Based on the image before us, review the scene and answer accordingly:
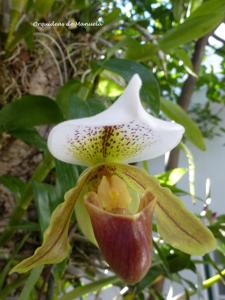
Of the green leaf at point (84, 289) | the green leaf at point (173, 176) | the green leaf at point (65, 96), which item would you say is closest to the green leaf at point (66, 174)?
the green leaf at point (65, 96)

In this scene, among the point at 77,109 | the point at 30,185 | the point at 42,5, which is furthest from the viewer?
the point at 42,5

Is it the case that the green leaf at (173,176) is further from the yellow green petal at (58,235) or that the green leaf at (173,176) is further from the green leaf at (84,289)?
the yellow green petal at (58,235)

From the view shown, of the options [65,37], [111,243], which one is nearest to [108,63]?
[111,243]

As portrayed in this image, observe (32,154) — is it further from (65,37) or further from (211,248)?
(211,248)

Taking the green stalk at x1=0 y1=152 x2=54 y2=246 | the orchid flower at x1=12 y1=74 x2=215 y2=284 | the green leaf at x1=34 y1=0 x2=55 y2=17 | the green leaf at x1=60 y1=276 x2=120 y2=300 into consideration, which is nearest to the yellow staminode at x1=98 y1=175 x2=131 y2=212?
the orchid flower at x1=12 y1=74 x2=215 y2=284

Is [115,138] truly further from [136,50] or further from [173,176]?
[173,176]

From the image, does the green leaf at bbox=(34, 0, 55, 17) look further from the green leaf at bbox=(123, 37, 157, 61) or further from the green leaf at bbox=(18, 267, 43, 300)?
the green leaf at bbox=(18, 267, 43, 300)

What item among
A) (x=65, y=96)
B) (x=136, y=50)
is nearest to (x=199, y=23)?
(x=136, y=50)
